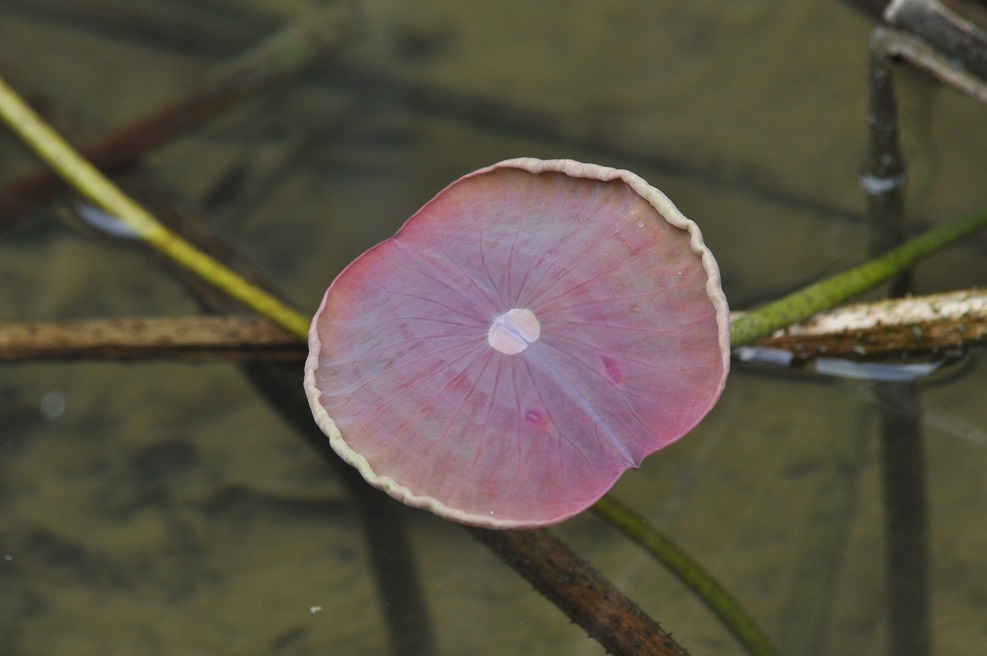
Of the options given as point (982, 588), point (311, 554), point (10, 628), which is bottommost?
point (10, 628)

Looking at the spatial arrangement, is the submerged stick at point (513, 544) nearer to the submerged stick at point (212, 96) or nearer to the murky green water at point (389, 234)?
the murky green water at point (389, 234)

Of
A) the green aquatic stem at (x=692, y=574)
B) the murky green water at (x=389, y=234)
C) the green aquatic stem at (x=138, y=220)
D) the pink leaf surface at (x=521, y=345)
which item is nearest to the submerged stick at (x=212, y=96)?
the murky green water at (x=389, y=234)

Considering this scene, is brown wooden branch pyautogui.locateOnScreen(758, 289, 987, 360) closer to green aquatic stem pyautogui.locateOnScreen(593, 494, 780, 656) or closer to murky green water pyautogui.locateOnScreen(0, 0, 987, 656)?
murky green water pyautogui.locateOnScreen(0, 0, 987, 656)

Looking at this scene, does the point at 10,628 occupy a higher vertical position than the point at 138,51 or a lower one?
lower

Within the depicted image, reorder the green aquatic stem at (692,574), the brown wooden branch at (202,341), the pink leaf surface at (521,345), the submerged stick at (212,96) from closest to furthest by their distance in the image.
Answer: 1. the pink leaf surface at (521,345)
2. the green aquatic stem at (692,574)
3. the brown wooden branch at (202,341)
4. the submerged stick at (212,96)

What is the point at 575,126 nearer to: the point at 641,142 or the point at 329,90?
the point at 641,142

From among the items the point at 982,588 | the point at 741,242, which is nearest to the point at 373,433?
the point at 982,588

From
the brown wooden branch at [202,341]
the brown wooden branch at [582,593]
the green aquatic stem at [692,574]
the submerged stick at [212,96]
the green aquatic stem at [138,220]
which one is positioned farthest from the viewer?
the submerged stick at [212,96]

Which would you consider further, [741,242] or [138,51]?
[138,51]
